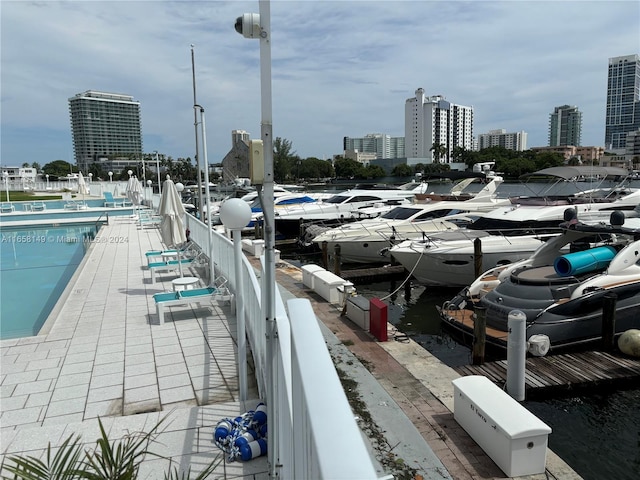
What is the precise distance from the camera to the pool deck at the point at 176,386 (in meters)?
4.07

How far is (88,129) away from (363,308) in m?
136

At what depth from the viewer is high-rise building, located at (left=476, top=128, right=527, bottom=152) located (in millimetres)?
165250

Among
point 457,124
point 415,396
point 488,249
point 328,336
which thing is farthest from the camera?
Result: point 457,124

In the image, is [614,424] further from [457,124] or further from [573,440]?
[457,124]

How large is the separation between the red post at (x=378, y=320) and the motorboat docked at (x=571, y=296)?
1.43 metres

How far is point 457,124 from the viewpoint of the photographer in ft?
532

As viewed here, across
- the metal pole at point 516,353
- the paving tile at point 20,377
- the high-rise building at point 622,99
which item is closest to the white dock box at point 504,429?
the metal pole at point 516,353

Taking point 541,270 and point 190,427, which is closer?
point 190,427

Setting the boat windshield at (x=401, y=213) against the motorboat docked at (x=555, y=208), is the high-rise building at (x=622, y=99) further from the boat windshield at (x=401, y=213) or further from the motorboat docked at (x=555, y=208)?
the boat windshield at (x=401, y=213)

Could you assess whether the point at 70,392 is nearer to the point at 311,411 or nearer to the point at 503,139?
the point at 311,411

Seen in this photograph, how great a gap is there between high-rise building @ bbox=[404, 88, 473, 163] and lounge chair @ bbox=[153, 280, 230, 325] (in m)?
152

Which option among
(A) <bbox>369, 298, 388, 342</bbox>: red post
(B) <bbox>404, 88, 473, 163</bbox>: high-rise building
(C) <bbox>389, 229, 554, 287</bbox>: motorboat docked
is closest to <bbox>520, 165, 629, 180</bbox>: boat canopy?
(C) <bbox>389, 229, 554, 287</bbox>: motorboat docked

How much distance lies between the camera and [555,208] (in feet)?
46.6

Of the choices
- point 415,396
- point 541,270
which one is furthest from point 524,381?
point 541,270
